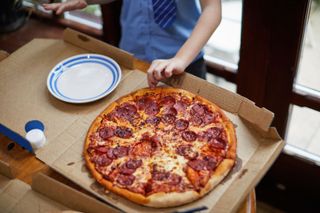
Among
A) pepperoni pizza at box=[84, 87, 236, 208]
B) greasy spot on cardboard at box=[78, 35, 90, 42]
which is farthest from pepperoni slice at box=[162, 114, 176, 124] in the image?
greasy spot on cardboard at box=[78, 35, 90, 42]

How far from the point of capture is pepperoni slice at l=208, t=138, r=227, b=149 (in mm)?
1301

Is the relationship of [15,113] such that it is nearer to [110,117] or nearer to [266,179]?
[110,117]

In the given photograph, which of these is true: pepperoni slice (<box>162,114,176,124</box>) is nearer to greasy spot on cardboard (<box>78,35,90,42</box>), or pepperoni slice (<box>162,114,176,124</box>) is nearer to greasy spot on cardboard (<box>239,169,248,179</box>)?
greasy spot on cardboard (<box>239,169,248,179</box>)

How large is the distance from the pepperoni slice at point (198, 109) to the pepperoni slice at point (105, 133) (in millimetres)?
254

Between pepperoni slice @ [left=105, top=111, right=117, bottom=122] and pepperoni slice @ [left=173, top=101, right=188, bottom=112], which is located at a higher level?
pepperoni slice @ [left=173, top=101, right=188, bottom=112]

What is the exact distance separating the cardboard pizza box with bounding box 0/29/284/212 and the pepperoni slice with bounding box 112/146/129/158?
95mm

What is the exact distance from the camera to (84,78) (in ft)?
5.12

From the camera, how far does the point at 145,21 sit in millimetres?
1571

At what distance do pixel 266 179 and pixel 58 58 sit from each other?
110 centimetres

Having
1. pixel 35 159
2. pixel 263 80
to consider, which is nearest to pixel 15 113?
pixel 35 159

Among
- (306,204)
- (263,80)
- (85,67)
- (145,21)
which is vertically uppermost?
(145,21)

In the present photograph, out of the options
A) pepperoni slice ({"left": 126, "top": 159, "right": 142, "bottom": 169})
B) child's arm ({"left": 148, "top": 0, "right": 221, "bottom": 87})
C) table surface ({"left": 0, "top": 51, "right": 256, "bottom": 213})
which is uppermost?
child's arm ({"left": 148, "top": 0, "right": 221, "bottom": 87})

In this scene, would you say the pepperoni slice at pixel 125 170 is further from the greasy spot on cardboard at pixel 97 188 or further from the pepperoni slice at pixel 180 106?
the pepperoni slice at pixel 180 106

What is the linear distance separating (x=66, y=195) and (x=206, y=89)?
525mm
